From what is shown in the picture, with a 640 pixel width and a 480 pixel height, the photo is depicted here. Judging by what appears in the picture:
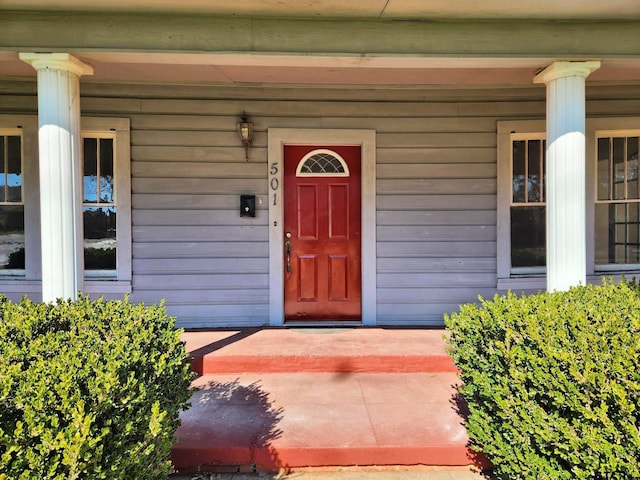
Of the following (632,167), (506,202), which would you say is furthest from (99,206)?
(632,167)

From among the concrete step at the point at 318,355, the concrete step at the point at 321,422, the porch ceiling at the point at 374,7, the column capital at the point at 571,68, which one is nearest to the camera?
the concrete step at the point at 321,422

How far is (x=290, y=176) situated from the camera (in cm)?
494

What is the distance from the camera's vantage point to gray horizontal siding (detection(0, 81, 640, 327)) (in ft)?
15.7

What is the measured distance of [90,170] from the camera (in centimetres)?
→ 478

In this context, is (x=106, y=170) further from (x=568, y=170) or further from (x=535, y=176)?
(x=535, y=176)

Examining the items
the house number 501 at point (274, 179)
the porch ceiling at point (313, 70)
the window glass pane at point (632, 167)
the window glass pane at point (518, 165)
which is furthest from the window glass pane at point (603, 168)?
the house number 501 at point (274, 179)

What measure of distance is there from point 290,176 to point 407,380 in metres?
2.49

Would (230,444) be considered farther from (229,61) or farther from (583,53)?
(583,53)

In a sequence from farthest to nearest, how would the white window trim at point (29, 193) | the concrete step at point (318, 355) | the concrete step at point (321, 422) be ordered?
the white window trim at point (29, 193) < the concrete step at point (318, 355) < the concrete step at point (321, 422)

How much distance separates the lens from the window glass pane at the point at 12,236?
4.73 metres

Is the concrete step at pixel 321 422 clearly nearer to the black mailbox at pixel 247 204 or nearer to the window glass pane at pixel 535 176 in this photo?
the black mailbox at pixel 247 204

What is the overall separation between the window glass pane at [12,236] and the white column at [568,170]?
17.1ft

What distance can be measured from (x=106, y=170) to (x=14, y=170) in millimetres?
946

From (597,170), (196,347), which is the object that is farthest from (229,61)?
(597,170)
